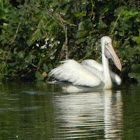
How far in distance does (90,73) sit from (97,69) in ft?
3.52

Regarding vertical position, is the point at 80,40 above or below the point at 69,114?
above

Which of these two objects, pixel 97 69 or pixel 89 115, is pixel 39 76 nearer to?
pixel 97 69

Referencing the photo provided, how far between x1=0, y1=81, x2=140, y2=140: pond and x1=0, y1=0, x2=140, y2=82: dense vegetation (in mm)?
1231

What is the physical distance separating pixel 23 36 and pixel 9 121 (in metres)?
5.82

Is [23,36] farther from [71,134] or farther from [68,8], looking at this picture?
[71,134]

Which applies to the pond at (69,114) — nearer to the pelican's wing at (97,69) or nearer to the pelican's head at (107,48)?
the pelican's wing at (97,69)

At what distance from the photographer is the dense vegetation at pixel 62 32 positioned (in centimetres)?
1255

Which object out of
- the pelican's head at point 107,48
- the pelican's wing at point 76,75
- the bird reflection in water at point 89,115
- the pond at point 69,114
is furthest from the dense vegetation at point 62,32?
the bird reflection in water at point 89,115

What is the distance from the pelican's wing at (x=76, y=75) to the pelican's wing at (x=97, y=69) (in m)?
0.40

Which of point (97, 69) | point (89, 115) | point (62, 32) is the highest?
point (62, 32)

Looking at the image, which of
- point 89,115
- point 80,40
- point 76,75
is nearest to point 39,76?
point 80,40

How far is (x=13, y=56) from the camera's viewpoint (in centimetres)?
1383

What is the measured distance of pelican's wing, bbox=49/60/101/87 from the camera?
11.8 metres

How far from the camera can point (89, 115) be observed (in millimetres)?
8234
